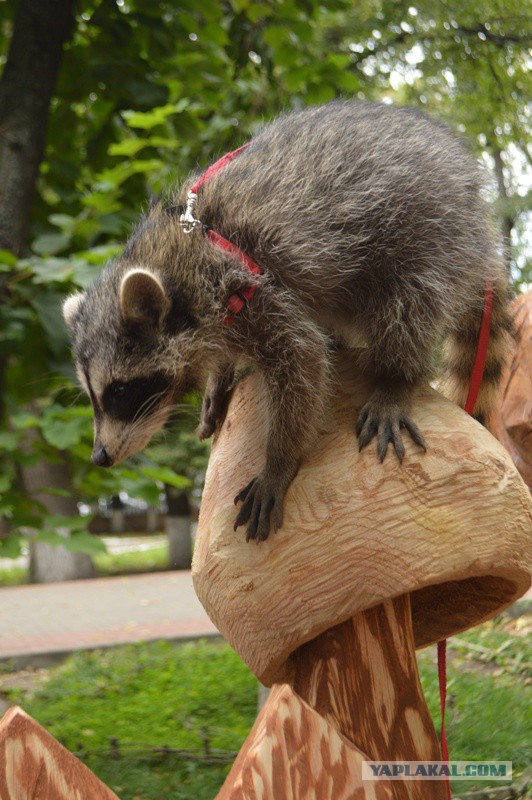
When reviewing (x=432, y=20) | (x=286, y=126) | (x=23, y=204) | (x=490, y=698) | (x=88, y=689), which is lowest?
(x=88, y=689)

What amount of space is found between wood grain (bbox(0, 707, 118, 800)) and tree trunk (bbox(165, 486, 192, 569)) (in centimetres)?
1411

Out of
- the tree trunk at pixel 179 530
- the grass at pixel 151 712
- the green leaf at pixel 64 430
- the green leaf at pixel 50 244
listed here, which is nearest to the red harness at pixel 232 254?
the green leaf at pixel 64 430

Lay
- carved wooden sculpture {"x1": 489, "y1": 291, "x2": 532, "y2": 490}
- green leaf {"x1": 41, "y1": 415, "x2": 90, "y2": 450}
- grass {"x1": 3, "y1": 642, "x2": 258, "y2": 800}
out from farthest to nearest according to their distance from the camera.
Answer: grass {"x1": 3, "y1": 642, "x2": 258, "y2": 800}, carved wooden sculpture {"x1": 489, "y1": 291, "x2": 532, "y2": 490}, green leaf {"x1": 41, "y1": 415, "x2": 90, "y2": 450}

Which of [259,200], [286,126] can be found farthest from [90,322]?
[286,126]

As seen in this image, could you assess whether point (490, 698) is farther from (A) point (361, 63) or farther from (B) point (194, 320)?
(A) point (361, 63)

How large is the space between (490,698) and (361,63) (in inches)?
→ 145

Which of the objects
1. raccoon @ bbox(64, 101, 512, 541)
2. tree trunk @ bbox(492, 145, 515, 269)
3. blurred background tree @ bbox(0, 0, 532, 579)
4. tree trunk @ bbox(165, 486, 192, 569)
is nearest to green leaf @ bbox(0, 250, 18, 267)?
blurred background tree @ bbox(0, 0, 532, 579)

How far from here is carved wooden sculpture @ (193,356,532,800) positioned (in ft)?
6.08

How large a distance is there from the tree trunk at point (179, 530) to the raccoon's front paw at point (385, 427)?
13607 mm

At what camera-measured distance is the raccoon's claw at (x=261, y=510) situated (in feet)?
6.48

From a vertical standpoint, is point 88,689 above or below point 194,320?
below

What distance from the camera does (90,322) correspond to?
225cm

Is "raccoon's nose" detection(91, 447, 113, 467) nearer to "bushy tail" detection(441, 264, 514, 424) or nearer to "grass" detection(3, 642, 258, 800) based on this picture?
"bushy tail" detection(441, 264, 514, 424)

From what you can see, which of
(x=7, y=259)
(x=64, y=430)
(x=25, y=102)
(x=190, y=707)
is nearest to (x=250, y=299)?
(x=64, y=430)
